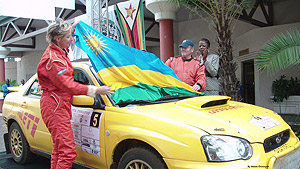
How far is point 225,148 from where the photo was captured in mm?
2350

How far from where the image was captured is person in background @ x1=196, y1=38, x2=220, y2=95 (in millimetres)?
4727

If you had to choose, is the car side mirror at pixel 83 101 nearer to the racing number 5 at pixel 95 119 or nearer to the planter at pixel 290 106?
the racing number 5 at pixel 95 119

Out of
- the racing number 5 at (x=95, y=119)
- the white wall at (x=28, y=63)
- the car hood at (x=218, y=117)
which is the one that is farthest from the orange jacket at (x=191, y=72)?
the white wall at (x=28, y=63)

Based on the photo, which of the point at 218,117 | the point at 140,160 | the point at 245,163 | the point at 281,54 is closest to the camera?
the point at 245,163

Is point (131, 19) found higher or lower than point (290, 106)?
higher

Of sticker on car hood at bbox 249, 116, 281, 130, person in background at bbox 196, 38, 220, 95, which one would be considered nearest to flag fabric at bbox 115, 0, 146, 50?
person in background at bbox 196, 38, 220, 95

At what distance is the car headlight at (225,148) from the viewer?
2.32m

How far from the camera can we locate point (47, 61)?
292 cm

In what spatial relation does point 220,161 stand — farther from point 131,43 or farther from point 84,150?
point 131,43

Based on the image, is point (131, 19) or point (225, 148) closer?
point (225, 148)

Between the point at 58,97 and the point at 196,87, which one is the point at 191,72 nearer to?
the point at 196,87

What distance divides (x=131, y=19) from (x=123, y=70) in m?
5.89

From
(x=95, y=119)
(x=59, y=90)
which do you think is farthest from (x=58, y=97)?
A: (x=95, y=119)

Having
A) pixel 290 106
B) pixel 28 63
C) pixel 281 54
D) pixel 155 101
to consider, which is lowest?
pixel 290 106
